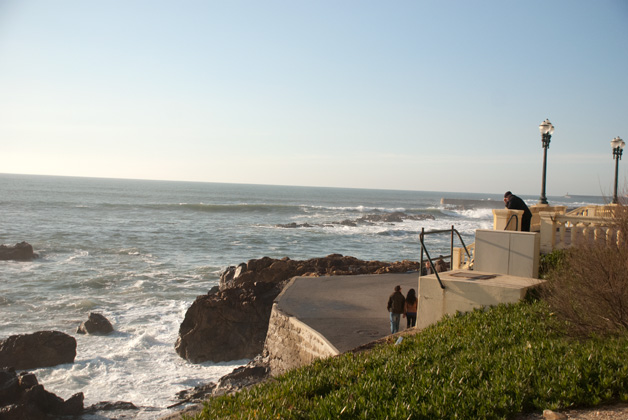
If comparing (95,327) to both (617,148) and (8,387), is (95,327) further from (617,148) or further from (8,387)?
(617,148)

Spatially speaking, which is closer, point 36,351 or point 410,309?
point 410,309

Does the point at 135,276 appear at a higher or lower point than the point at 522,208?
lower

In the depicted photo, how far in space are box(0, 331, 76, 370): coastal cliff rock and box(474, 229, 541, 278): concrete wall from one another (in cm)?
1033

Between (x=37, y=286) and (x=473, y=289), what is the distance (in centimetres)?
1933

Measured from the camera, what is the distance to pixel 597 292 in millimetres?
5926

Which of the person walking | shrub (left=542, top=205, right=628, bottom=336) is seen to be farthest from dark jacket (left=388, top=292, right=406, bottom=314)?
shrub (left=542, top=205, right=628, bottom=336)

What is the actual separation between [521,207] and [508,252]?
192cm

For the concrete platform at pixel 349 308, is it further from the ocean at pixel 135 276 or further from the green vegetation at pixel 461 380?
the ocean at pixel 135 276

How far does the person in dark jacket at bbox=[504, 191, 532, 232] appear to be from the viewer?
11125mm

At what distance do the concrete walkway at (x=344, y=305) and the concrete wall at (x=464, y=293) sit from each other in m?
1.41

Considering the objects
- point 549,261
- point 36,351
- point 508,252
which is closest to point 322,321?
point 508,252

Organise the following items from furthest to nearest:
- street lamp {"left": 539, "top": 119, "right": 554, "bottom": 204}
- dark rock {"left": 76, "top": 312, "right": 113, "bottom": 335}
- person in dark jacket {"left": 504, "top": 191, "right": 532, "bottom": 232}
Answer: dark rock {"left": 76, "top": 312, "right": 113, "bottom": 335} < street lamp {"left": 539, "top": 119, "right": 554, "bottom": 204} < person in dark jacket {"left": 504, "top": 191, "right": 532, "bottom": 232}

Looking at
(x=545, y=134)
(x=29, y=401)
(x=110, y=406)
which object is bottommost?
(x=110, y=406)

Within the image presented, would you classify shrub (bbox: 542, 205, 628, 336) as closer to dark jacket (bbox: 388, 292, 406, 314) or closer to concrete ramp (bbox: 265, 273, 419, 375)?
dark jacket (bbox: 388, 292, 406, 314)
